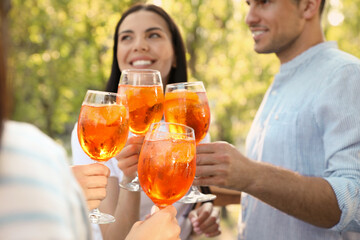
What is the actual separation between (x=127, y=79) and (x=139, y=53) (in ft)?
3.25

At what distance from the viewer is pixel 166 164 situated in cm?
145

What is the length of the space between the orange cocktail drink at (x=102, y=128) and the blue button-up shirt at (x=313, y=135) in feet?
4.16

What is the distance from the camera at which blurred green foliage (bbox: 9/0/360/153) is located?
11281mm

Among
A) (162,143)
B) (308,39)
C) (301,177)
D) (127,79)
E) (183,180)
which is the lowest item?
(301,177)

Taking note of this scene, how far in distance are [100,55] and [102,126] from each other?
10.9 m

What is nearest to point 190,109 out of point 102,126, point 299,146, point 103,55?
point 102,126

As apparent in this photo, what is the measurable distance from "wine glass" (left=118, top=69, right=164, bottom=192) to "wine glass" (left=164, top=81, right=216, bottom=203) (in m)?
0.07

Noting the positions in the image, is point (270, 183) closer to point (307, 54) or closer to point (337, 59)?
point (337, 59)

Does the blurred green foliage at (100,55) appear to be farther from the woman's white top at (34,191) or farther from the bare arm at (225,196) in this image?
the woman's white top at (34,191)

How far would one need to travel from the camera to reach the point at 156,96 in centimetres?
198

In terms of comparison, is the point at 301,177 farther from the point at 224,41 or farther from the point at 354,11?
the point at 354,11

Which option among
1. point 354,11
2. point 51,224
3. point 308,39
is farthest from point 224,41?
point 51,224

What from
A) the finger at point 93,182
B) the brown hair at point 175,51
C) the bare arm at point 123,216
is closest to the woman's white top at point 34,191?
the finger at point 93,182

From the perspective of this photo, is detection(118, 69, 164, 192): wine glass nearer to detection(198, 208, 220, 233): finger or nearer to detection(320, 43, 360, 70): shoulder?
detection(198, 208, 220, 233): finger
